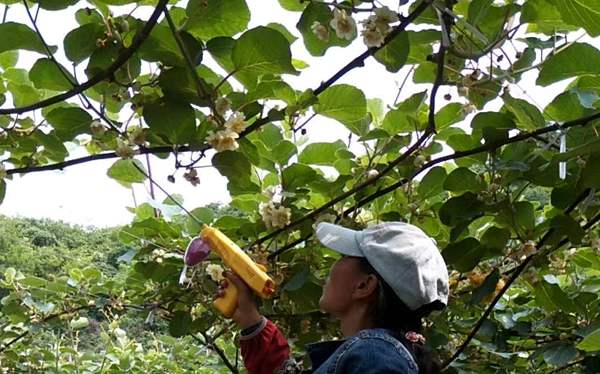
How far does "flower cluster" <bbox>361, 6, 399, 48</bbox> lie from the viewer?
0.96 m

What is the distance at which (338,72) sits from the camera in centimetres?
112

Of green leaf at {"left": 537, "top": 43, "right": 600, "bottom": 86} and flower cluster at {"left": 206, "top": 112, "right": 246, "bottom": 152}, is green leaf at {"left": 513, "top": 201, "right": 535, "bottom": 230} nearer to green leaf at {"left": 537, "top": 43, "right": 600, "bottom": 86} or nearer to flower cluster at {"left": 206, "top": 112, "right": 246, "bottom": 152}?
green leaf at {"left": 537, "top": 43, "right": 600, "bottom": 86}

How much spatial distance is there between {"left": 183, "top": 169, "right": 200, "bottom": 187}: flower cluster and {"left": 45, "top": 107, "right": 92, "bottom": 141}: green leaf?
176 mm

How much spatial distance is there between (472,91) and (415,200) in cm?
47

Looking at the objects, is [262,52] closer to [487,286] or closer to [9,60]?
[9,60]

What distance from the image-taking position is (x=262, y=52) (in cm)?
106

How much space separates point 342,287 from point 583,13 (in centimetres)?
48

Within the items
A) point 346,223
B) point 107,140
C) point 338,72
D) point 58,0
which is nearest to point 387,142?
point 346,223

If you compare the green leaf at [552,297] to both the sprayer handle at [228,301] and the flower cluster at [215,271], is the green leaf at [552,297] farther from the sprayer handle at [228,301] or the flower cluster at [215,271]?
the sprayer handle at [228,301]

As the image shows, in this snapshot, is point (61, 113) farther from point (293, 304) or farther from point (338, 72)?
point (293, 304)

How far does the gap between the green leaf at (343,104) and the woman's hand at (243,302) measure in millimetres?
315

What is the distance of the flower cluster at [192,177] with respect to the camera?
116 centimetres

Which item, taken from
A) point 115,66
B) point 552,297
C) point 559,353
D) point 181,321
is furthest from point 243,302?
point 559,353

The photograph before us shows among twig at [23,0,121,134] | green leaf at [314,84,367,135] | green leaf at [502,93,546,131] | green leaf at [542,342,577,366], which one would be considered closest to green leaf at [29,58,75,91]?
twig at [23,0,121,134]
